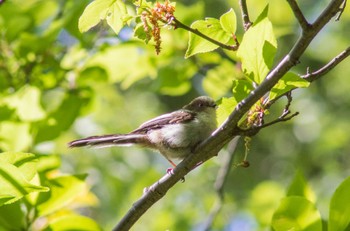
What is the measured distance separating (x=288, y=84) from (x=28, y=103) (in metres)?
2.04

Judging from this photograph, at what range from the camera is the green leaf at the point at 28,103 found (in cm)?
382

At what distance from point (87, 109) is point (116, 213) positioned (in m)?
2.78

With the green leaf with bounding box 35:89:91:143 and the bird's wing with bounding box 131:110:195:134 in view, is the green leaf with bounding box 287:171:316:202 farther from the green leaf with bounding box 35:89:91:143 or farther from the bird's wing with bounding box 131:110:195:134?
the green leaf with bounding box 35:89:91:143

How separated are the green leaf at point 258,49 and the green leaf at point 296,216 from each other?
1.63ft

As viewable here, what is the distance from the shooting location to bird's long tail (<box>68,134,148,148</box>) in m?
3.50

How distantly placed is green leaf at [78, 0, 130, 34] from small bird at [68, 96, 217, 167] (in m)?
1.27

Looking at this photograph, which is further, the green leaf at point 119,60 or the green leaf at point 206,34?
the green leaf at point 119,60

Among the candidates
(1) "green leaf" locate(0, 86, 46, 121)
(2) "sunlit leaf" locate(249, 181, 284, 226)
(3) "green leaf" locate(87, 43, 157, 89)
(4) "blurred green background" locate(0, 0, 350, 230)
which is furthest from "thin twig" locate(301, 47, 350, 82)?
(2) "sunlit leaf" locate(249, 181, 284, 226)

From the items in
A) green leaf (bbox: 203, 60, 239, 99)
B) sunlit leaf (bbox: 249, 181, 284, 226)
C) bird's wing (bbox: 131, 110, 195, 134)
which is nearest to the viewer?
bird's wing (bbox: 131, 110, 195, 134)

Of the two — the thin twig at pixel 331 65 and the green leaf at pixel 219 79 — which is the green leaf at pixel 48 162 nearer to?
the green leaf at pixel 219 79

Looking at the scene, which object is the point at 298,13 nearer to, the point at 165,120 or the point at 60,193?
the point at 60,193

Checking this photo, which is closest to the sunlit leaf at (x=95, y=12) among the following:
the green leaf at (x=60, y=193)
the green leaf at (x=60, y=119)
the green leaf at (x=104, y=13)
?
the green leaf at (x=104, y=13)

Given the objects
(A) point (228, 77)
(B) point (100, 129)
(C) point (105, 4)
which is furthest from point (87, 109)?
(B) point (100, 129)

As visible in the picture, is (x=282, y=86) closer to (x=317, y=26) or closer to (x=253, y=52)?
(x=253, y=52)
